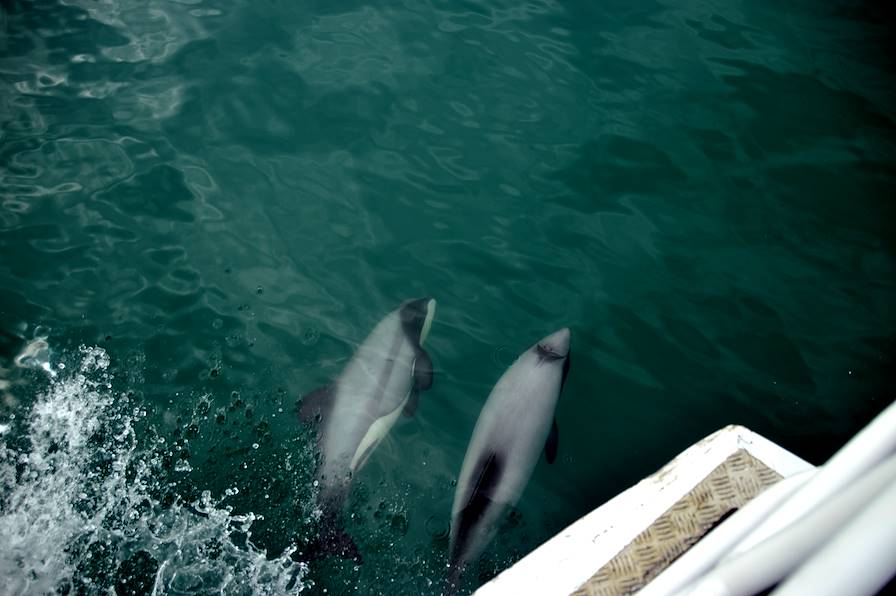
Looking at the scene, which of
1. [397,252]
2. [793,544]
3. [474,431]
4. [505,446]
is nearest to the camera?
[793,544]

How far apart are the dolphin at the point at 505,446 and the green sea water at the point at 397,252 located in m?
0.13

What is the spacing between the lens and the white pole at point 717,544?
2469mm

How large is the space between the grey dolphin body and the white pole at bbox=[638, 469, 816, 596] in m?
2.42

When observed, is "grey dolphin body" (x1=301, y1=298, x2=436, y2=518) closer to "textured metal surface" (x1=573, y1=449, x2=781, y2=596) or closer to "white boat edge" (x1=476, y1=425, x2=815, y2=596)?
"white boat edge" (x1=476, y1=425, x2=815, y2=596)

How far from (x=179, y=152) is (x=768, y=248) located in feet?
16.5

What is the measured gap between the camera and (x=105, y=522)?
4.25 m

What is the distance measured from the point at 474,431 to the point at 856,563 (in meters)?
3.52

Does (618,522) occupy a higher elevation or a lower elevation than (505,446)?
higher

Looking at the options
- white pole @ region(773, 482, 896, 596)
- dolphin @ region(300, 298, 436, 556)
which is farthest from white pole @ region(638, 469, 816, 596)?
dolphin @ region(300, 298, 436, 556)

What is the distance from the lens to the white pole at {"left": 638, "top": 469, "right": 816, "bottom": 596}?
97.2 inches

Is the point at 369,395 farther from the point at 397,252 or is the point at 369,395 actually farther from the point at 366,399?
the point at 397,252

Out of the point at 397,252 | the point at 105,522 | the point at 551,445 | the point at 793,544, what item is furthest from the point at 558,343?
the point at 793,544

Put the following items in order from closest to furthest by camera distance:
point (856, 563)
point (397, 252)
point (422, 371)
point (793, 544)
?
point (856, 563), point (793, 544), point (422, 371), point (397, 252)

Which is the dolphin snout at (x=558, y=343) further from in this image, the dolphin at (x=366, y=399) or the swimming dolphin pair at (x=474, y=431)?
the dolphin at (x=366, y=399)
